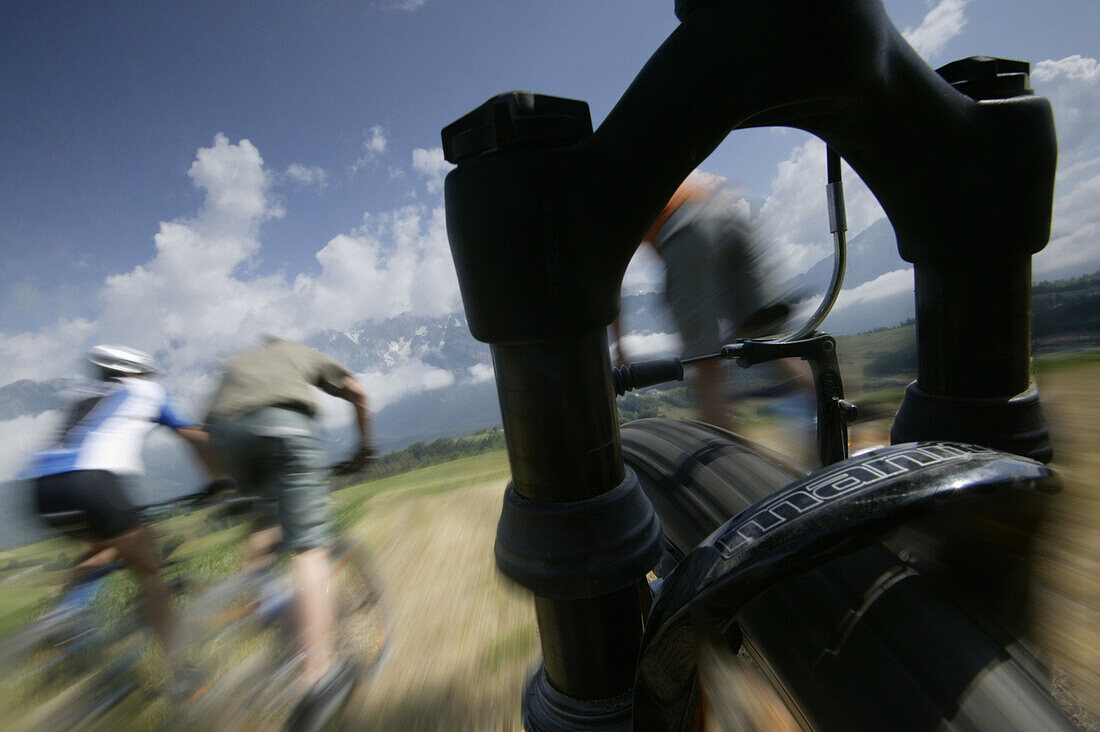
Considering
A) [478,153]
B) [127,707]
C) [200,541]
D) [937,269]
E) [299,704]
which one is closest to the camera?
[478,153]

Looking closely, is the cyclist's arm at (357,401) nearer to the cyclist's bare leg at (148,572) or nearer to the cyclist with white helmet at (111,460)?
the cyclist with white helmet at (111,460)

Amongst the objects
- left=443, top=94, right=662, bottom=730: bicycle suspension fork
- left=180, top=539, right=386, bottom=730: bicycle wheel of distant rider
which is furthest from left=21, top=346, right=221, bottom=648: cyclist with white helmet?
left=443, top=94, right=662, bottom=730: bicycle suspension fork

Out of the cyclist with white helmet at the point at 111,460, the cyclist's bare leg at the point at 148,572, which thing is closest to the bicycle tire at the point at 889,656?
the cyclist with white helmet at the point at 111,460

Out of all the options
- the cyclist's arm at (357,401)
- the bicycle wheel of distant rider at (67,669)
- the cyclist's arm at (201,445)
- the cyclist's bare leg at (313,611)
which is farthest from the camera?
the cyclist's arm at (357,401)

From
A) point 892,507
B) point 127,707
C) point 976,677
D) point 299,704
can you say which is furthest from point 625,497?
point 127,707

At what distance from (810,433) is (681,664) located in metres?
1.72

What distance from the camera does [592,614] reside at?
0.69m

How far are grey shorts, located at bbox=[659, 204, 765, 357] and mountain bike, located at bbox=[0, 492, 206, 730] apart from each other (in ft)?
10.0

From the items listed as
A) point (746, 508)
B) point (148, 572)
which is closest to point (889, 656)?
point (746, 508)

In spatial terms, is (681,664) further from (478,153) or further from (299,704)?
(299,704)

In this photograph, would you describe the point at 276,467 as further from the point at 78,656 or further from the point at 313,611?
the point at 78,656

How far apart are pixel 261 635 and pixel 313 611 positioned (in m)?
0.29

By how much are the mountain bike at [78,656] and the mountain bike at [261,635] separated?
0.27 m

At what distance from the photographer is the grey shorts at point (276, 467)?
2.54 m
